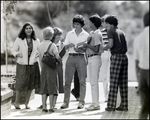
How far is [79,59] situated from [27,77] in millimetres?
1017

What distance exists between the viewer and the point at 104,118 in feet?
24.8

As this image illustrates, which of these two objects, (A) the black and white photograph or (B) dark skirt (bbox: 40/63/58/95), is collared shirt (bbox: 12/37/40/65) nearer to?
(A) the black and white photograph

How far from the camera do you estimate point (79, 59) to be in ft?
28.0

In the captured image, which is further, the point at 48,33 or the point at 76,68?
the point at 76,68

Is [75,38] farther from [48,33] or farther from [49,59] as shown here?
[49,59]

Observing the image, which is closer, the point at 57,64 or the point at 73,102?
the point at 57,64

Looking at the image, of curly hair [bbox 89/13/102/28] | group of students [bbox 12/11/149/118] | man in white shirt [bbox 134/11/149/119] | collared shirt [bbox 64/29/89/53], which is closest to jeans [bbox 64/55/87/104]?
group of students [bbox 12/11/149/118]

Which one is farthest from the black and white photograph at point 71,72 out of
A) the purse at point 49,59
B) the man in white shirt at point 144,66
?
the man in white shirt at point 144,66

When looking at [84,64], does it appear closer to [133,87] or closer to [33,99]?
[33,99]

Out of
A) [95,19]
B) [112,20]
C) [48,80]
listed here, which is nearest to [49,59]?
[48,80]

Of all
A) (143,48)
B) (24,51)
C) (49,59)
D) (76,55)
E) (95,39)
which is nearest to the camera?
(143,48)

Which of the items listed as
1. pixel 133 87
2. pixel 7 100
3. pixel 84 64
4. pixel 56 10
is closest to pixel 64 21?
pixel 56 10

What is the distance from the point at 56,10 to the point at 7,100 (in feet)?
21.8

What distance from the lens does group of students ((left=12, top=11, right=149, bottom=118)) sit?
26.5 ft
